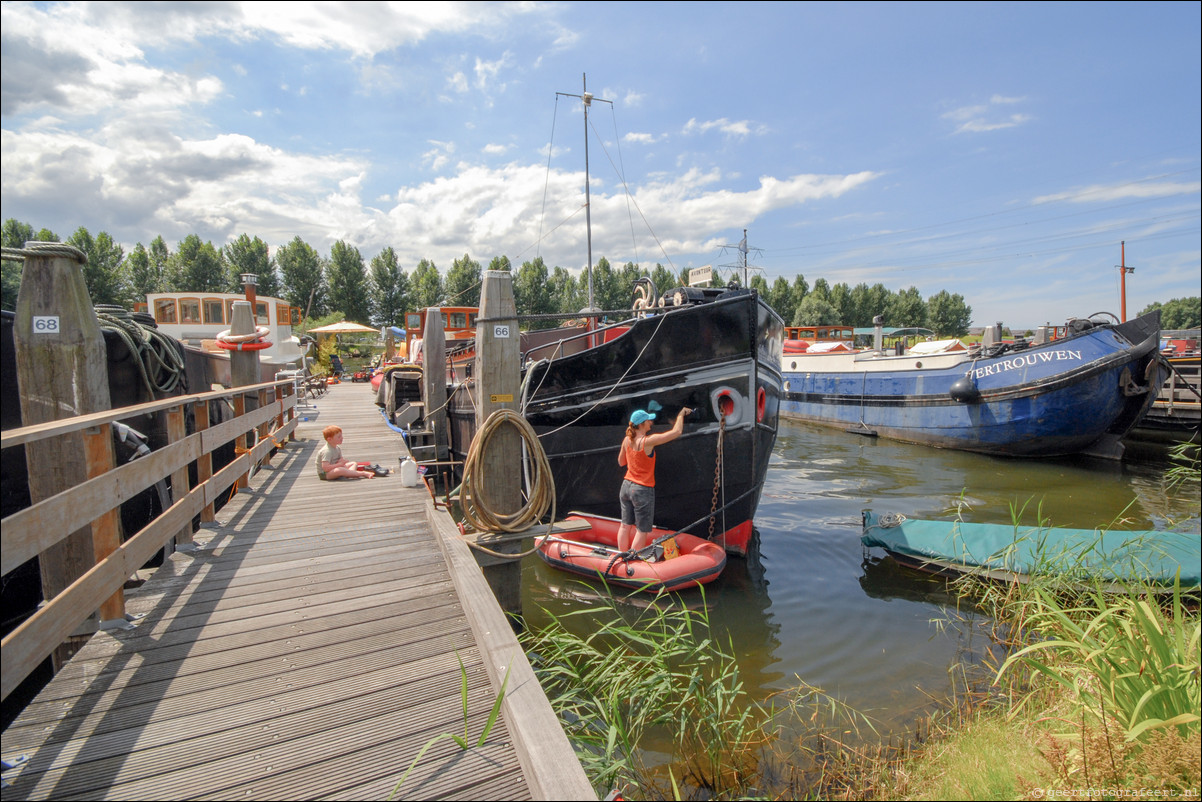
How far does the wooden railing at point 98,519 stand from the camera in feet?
6.80

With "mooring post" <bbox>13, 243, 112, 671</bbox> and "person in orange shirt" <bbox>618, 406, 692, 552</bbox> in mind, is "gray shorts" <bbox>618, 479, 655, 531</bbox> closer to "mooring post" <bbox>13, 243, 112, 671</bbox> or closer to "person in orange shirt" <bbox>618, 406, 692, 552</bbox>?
"person in orange shirt" <bbox>618, 406, 692, 552</bbox>

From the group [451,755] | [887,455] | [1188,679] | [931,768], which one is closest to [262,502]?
[451,755]

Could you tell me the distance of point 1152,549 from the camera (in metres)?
4.60

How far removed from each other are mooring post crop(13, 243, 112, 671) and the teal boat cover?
6.45m

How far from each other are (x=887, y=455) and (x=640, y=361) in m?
10.3

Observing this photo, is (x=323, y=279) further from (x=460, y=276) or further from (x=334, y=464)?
(x=334, y=464)

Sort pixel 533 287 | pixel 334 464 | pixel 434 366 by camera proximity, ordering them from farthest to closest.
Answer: pixel 533 287
pixel 434 366
pixel 334 464

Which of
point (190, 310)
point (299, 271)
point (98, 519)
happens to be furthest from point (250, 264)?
point (98, 519)

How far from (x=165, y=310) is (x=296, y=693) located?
27.5 m

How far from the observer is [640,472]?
566cm

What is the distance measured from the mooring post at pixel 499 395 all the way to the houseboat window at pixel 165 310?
25371mm

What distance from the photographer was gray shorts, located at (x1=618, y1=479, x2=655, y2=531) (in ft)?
18.7

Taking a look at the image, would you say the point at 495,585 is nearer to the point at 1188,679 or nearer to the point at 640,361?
the point at 640,361

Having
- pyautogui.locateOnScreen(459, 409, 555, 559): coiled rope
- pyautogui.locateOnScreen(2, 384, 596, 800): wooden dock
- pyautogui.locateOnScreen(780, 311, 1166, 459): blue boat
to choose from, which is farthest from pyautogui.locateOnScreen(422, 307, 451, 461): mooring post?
pyautogui.locateOnScreen(780, 311, 1166, 459): blue boat
